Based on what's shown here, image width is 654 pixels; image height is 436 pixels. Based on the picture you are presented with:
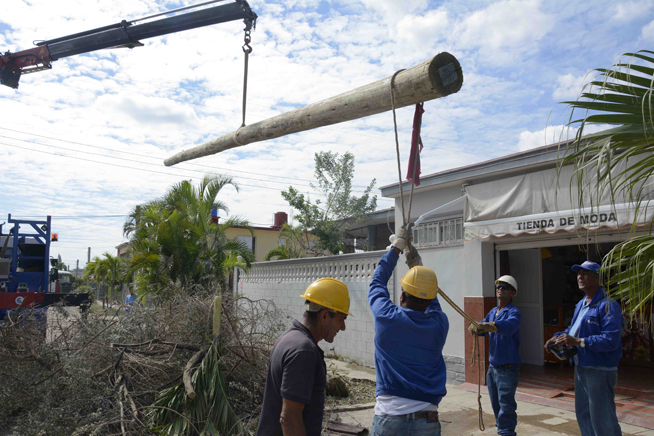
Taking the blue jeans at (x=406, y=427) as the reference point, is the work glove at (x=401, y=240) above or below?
above

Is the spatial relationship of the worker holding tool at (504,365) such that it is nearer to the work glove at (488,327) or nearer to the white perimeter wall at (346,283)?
the work glove at (488,327)

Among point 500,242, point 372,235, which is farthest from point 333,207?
point 500,242

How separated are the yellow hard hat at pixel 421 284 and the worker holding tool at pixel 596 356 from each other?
6.85 ft

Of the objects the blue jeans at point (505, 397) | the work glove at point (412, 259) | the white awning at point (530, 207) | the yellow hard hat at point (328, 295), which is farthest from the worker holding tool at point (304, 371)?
the white awning at point (530, 207)

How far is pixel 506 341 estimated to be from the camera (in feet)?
17.4

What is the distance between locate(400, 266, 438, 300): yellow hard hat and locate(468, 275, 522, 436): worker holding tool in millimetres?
2370

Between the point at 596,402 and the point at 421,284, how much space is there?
2.48 meters

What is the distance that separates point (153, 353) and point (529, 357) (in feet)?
24.2

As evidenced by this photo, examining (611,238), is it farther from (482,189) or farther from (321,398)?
(321,398)

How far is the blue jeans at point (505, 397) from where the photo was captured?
5.13 meters

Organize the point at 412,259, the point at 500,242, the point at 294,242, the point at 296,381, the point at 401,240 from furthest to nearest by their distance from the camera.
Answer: the point at 294,242 < the point at 500,242 < the point at 412,259 < the point at 401,240 < the point at 296,381

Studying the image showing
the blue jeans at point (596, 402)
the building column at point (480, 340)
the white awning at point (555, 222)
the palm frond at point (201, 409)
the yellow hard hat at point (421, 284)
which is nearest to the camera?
the yellow hard hat at point (421, 284)

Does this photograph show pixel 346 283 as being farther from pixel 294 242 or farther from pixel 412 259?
pixel 294 242

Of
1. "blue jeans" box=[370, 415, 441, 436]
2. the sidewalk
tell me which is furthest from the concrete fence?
"blue jeans" box=[370, 415, 441, 436]
